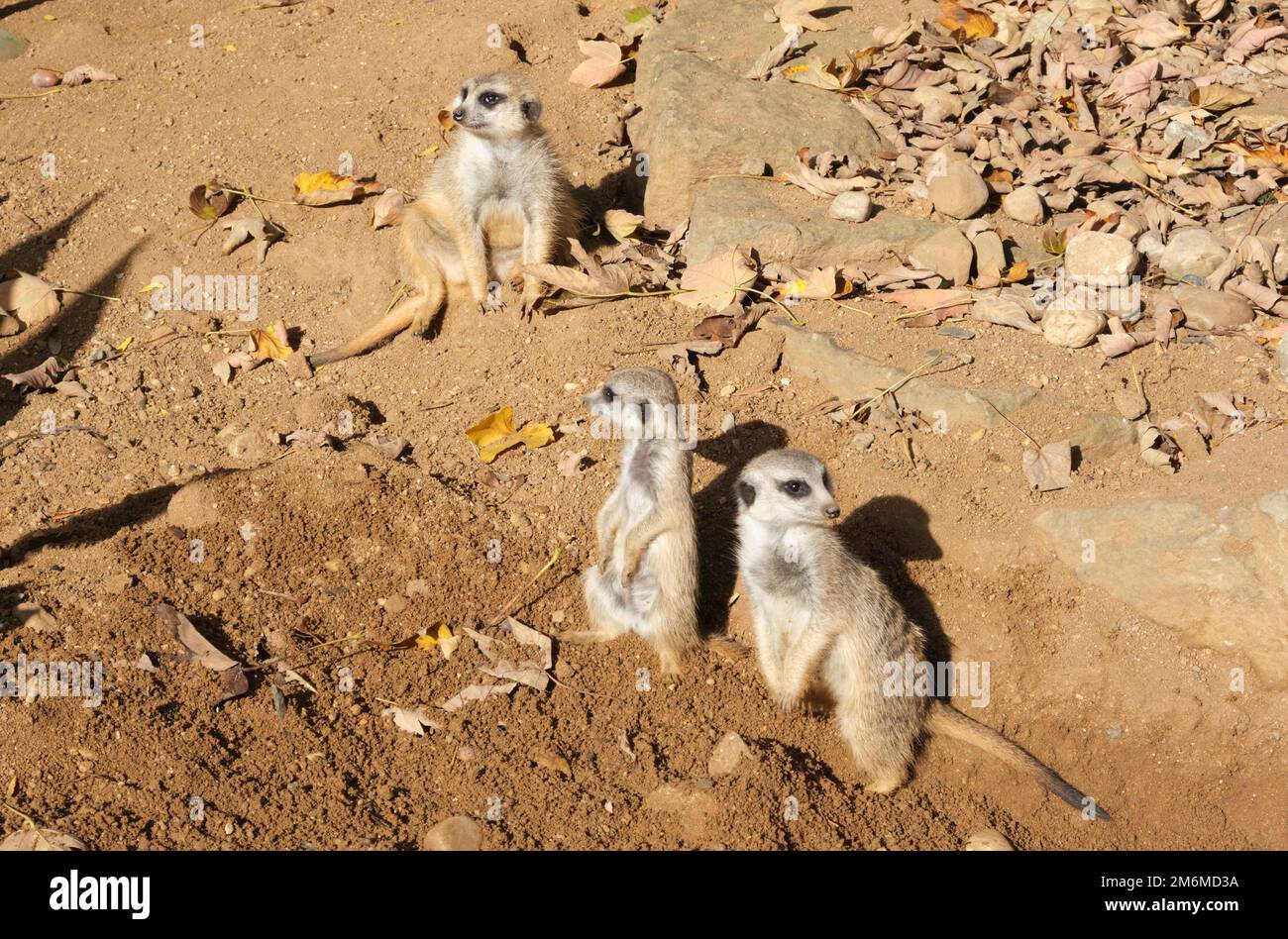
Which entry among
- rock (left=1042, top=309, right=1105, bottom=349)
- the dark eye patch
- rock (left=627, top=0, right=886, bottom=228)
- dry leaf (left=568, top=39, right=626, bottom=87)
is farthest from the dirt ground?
dry leaf (left=568, top=39, right=626, bottom=87)

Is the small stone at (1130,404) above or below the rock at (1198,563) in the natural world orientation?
above

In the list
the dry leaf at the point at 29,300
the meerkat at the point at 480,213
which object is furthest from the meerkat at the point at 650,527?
the dry leaf at the point at 29,300

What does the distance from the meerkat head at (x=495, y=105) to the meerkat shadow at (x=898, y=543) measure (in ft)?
7.39

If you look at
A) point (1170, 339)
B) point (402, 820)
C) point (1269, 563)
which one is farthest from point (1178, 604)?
point (402, 820)

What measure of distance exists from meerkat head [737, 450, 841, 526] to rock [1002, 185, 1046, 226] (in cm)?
212

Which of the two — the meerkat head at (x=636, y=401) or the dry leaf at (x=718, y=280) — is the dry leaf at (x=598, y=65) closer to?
the dry leaf at (x=718, y=280)

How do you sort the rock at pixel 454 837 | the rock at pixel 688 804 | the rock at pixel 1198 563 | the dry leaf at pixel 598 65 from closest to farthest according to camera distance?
the rock at pixel 454 837, the rock at pixel 688 804, the rock at pixel 1198 563, the dry leaf at pixel 598 65

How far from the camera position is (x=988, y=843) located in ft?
10.3

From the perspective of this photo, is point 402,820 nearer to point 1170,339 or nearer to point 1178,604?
point 1178,604

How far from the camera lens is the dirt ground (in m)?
2.90

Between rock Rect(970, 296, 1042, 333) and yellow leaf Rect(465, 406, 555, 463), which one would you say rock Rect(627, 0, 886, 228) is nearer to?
rock Rect(970, 296, 1042, 333)

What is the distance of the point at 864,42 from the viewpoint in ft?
18.2

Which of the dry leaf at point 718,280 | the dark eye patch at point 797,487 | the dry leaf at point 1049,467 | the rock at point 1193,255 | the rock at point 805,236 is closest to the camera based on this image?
the dark eye patch at point 797,487

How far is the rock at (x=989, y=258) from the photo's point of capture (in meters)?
4.44
